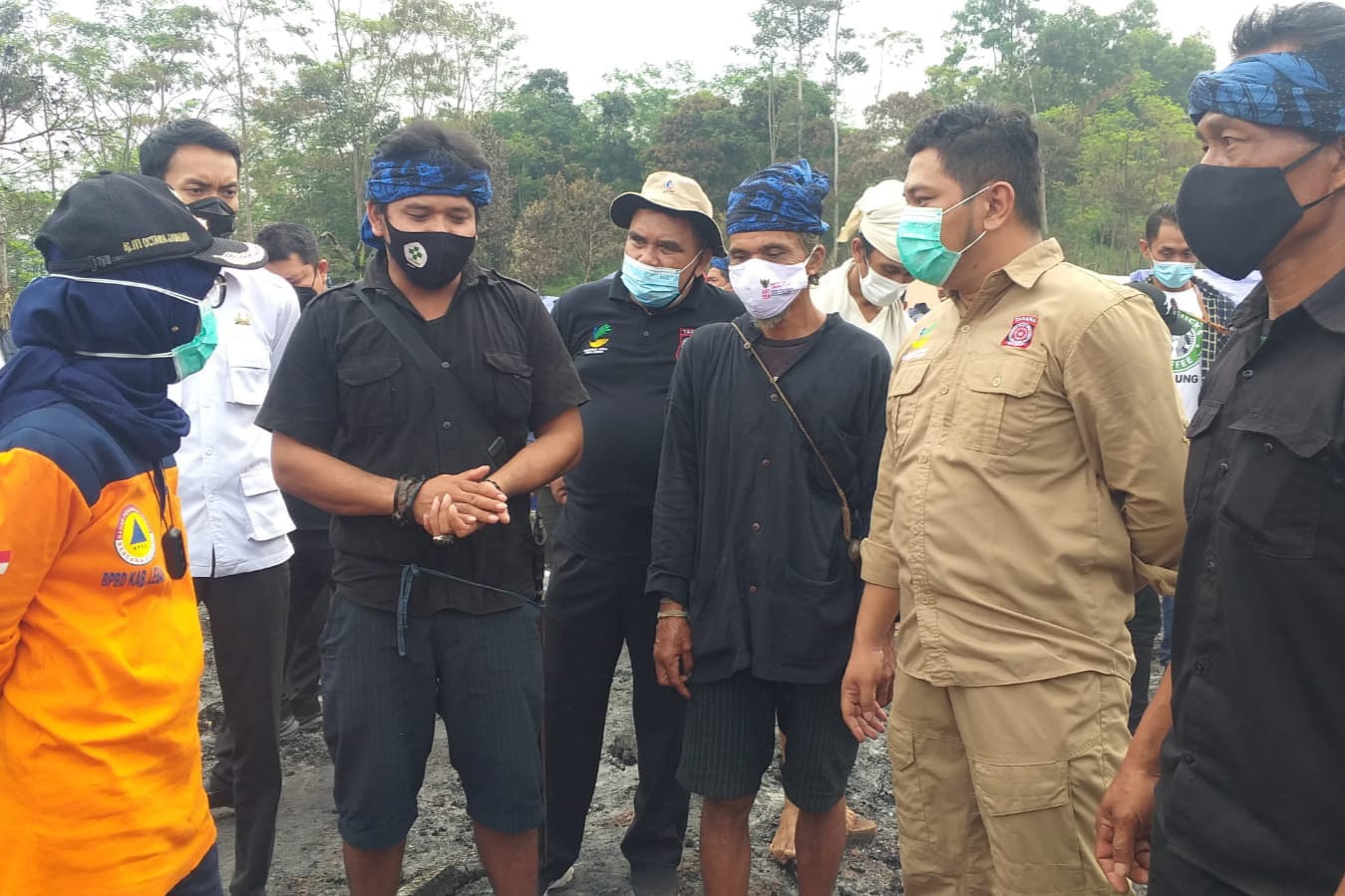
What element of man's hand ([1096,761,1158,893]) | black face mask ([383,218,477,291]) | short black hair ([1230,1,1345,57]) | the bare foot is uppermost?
short black hair ([1230,1,1345,57])

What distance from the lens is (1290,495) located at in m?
1.52

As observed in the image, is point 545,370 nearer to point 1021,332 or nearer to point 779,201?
point 779,201

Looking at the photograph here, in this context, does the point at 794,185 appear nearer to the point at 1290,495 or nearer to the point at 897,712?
the point at 897,712

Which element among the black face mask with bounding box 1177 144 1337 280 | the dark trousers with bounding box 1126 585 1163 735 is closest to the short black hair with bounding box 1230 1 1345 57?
the black face mask with bounding box 1177 144 1337 280

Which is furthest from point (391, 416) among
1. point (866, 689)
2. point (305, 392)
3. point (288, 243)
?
point (288, 243)

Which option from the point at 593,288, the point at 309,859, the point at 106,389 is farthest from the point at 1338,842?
the point at 309,859

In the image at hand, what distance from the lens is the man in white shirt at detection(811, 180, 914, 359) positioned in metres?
4.57

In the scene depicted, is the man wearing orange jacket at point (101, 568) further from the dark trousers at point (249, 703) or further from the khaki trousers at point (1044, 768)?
the khaki trousers at point (1044, 768)

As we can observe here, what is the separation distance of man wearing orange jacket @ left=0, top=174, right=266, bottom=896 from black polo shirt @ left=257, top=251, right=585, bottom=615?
0.45 m

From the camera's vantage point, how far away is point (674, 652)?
2994mm

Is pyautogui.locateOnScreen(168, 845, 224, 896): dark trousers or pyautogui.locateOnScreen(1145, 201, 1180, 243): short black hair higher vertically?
pyautogui.locateOnScreen(1145, 201, 1180, 243): short black hair

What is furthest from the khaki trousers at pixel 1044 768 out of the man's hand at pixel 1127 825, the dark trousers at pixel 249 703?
the dark trousers at pixel 249 703

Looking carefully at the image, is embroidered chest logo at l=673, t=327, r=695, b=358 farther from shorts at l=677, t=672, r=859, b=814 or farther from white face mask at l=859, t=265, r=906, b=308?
white face mask at l=859, t=265, r=906, b=308

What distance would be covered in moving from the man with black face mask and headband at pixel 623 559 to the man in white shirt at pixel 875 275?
120 cm
